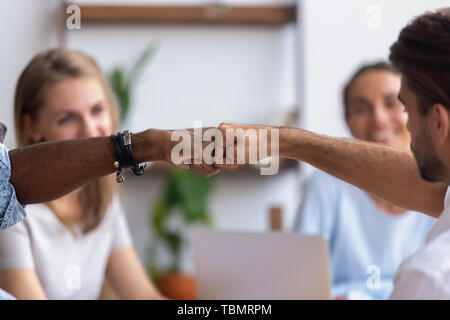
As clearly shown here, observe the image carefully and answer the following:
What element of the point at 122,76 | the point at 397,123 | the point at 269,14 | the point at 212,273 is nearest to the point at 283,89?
the point at 269,14

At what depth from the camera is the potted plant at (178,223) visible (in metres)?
3.37

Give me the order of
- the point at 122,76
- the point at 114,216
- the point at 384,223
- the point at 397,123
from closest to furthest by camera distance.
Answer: the point at 114,216 < the point at 384,223 < the point at 397,123 < the point at 122,76

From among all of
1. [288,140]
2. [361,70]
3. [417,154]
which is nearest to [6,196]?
[288,140]

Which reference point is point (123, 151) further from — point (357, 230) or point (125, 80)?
point (125, 80)

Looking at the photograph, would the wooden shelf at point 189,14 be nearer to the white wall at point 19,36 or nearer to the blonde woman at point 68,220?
the white wall at point 19,36

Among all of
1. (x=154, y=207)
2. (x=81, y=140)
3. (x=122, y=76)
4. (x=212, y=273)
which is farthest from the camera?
(x=154, y=207)

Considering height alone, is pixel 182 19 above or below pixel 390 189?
above

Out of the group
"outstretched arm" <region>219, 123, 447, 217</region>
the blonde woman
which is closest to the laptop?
→ "outstretched arm" <region>219, 123, 447, 217</region>

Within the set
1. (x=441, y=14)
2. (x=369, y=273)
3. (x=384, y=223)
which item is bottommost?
(x=369, y=273)

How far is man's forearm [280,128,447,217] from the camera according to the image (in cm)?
117

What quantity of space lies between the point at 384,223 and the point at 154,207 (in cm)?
195

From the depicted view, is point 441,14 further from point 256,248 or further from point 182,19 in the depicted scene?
point 182,19

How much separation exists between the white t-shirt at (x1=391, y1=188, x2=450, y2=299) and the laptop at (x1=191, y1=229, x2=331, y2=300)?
530mm
